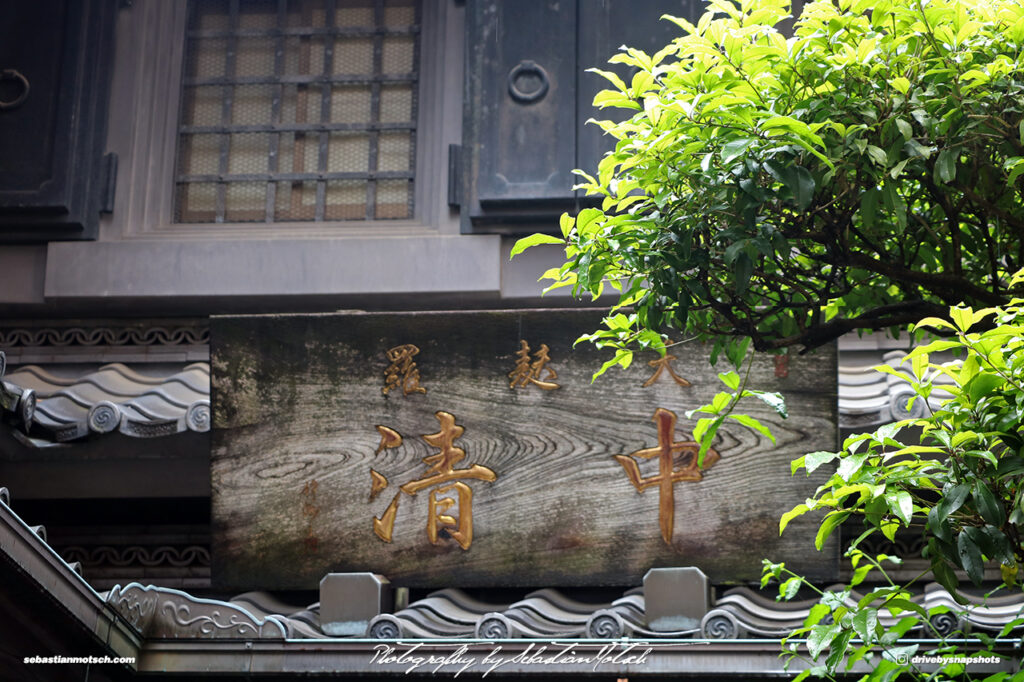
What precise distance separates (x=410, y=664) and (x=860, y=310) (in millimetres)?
2802

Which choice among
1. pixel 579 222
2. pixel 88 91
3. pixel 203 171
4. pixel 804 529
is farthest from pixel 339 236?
pixel 579 222

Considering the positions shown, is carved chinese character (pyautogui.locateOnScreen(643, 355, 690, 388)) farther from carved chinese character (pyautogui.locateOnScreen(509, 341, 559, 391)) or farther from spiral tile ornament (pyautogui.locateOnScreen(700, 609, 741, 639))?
spiral tile ornament (pyautogui.locateOnScreen(700, 609, 741, 639))

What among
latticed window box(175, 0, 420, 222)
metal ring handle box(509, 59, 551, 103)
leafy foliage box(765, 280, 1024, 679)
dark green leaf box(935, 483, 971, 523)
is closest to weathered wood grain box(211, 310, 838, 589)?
latticed window box(175, 0, 420, 222)

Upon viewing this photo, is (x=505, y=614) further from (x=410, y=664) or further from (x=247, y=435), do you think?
(x=247, y=435)

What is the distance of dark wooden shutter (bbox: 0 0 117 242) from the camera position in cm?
830

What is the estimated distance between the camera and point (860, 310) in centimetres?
512

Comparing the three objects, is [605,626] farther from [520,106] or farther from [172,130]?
[172,130]

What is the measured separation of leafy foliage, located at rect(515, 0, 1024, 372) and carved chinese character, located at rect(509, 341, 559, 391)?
205 centimetres

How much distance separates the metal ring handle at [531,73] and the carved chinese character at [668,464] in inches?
106

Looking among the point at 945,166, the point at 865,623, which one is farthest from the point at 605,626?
the point at 945,166

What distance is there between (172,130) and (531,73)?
262cm

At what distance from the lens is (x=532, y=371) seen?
6566 mm

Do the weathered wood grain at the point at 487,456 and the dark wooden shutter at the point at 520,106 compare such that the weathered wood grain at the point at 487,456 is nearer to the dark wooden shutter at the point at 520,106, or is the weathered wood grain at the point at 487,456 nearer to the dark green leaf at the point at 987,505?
the dark wooden shutter at the point at 520,106

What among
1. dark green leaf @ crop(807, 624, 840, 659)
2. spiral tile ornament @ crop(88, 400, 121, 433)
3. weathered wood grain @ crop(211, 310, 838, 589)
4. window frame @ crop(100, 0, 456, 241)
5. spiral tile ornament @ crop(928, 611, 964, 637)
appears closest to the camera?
dark green leaf @ crop(807, 624, 840, 659)
